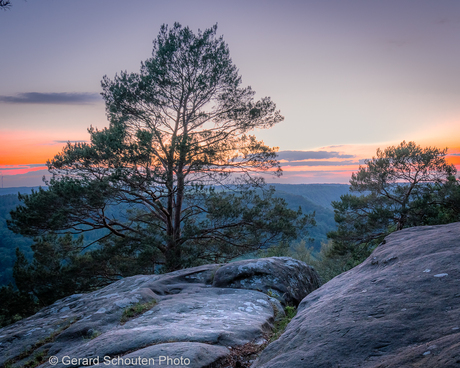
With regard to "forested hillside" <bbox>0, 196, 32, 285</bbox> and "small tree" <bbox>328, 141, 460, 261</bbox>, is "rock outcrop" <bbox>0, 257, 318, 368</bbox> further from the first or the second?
"forested hillside" <bbox>0, 196, 32, 285</bbox>

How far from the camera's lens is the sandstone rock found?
22.5ft

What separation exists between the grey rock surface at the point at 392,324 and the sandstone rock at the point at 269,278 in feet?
10.9

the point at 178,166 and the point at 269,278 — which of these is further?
the point at 178,166

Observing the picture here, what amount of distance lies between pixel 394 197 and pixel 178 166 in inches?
471

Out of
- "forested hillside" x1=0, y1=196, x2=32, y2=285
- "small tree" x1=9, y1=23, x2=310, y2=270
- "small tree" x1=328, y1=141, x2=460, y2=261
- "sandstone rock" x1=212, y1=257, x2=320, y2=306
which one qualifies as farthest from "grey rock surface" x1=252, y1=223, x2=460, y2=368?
"forested hillside" x1=0, y1=196, x2=32, y2=285

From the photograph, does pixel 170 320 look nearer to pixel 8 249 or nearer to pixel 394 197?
pixel 394 197

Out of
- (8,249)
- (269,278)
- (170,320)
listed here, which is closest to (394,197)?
(269,278)

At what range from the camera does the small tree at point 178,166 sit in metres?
11.0

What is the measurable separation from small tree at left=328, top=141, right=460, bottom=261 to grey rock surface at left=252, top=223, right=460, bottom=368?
1192 centimetres

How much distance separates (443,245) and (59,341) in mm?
6360

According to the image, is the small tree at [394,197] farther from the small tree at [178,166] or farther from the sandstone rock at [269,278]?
the sandstone rock at [269,278]

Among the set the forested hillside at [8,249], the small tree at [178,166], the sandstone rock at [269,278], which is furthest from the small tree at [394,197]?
the forested hillside at [8,249]

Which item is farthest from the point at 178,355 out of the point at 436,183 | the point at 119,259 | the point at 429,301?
the point at 436,183

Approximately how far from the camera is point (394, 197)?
48.9ft
